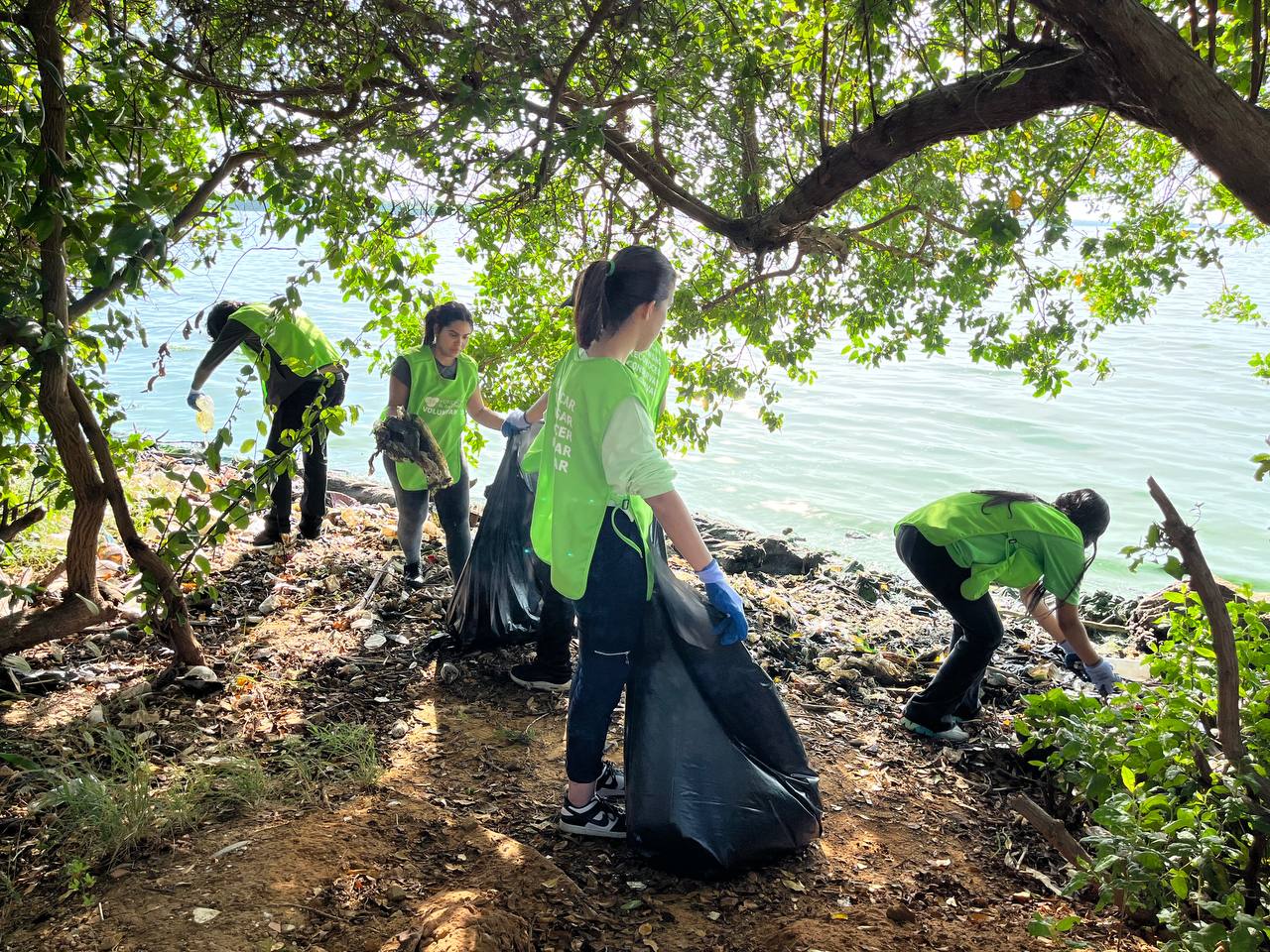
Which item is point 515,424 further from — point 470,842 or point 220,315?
point 220,315

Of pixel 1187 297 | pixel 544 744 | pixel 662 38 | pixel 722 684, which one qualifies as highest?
pixel 1187 297

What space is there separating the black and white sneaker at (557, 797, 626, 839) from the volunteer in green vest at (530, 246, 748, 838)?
4.7 inches

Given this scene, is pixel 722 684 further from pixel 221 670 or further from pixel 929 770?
pixel 221 670

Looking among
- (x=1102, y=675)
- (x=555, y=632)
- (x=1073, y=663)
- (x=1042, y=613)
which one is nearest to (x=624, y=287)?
(x=555, y=632)

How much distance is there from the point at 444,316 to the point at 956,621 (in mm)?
3035

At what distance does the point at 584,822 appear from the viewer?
2.89 metres

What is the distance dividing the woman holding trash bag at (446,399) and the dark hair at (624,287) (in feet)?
7.05

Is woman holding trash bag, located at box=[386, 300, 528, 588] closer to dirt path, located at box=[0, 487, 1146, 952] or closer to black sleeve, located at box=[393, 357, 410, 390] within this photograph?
black sleeve, located at box=[393, 357, 410, 390]

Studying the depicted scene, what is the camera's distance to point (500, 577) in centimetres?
423

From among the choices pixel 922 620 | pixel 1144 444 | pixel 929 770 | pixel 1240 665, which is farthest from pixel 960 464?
pixel 1240 665

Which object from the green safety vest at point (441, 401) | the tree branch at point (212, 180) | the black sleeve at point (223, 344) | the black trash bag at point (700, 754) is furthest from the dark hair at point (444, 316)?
the black trash bag at point (700, 754)

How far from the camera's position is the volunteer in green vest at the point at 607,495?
8.22 feet

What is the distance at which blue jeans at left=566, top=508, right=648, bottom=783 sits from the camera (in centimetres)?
267

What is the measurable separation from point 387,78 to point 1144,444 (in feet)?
48.4
